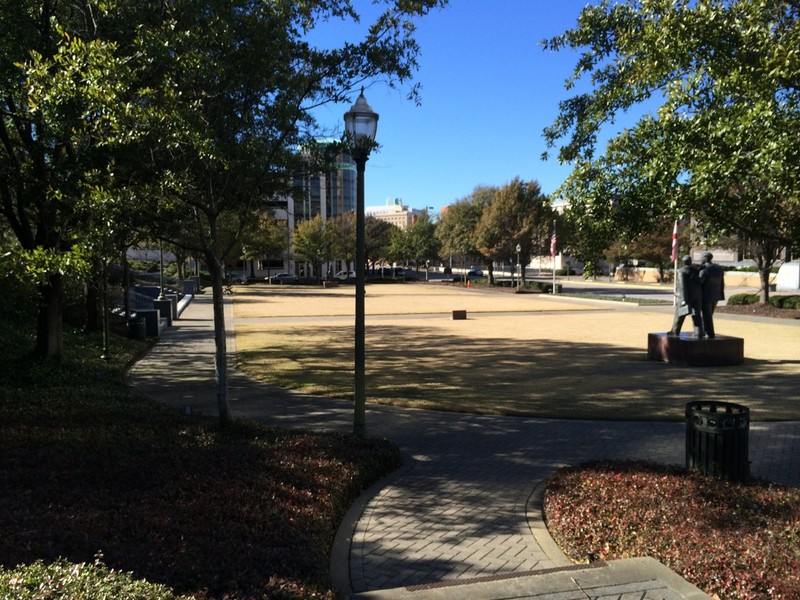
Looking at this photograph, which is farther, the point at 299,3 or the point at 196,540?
the point at 299,3

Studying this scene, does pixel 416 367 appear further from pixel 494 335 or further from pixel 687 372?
pixel 494 335

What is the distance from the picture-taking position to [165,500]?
199 inches

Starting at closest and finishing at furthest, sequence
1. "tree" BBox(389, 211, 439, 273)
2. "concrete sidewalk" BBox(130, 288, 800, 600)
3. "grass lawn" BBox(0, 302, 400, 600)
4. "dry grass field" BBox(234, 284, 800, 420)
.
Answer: "grass lawn" BBox(0, 302, 400, 600)
"concrete sidewalk" BBox(130, 288, 800, 600)
"dry grass field" BBox(234, 284, 800, 420)
"tree" BBox(389, 211, 439, 273)

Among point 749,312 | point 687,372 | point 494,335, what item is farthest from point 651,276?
point 687,372

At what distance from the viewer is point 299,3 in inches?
331

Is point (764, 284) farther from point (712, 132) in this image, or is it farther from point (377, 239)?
point (377, 239)

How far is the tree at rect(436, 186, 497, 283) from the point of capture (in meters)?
60.7

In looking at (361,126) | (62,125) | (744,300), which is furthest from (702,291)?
(744,300)

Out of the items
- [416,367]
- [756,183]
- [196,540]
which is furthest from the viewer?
[416,367]

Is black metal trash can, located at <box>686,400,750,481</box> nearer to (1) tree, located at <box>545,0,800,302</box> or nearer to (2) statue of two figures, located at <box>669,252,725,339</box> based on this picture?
(1) tree, located at <box>545,0,800,302</box>

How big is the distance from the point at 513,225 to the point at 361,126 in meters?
47.8

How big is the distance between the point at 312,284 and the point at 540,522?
7007cm

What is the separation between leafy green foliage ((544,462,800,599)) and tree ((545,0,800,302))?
7.79 feet

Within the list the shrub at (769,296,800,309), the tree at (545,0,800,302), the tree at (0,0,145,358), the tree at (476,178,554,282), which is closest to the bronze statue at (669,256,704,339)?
the tree at (545,0,800,302)
